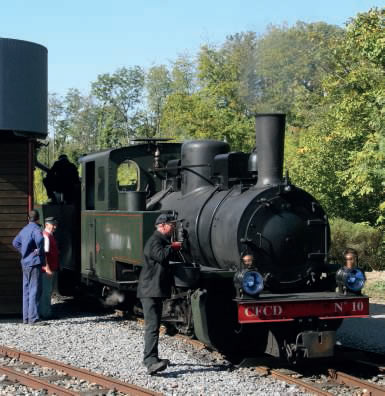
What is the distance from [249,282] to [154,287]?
1.01m

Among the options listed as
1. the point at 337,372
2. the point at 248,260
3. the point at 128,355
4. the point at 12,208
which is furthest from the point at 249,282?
the point at 12,208

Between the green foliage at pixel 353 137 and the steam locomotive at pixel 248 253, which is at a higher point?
the green foliage at pixel 353 137

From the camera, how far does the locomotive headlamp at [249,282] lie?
7.07m

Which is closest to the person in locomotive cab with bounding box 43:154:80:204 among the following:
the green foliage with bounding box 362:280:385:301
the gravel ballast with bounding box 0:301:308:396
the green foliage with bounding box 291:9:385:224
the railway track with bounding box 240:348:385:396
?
the gravel ballast with bounding box 0:301:308:396

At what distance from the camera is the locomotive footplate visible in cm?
700

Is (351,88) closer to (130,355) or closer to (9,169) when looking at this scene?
(9,169)

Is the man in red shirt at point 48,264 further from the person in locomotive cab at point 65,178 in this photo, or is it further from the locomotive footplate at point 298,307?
the locomotive footplate at point 298,307

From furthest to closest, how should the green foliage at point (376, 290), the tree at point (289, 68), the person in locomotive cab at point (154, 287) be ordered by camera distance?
the tree at point (289, 68) → the green foliage at point (376, 290) → the person in locomotive cab at point (154, 287)

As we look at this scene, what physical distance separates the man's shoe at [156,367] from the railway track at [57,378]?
0.50 metres

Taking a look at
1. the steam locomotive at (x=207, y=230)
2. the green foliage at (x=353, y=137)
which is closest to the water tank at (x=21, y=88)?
the steam locomotive at (x=207, y=230)

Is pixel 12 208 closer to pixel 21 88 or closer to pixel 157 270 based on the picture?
pixel 21 88

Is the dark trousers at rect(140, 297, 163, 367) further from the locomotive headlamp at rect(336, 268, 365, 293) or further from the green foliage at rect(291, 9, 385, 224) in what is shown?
the green foliage at rect(291, 9, 385, 224)

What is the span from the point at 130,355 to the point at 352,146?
14.6 meters

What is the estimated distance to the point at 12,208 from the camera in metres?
11.1
